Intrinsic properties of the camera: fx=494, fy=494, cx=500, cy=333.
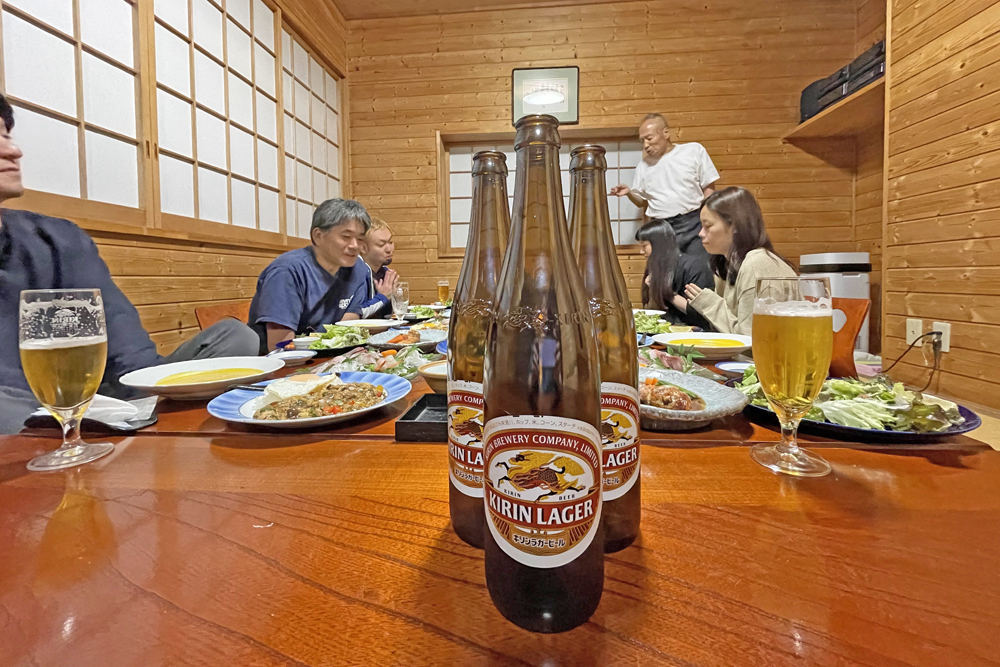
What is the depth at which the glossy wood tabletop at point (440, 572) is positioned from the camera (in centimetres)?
28

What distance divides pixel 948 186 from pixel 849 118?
6.59 feet

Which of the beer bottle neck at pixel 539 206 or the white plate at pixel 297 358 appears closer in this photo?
the beer bottle neck at pixel 539 206

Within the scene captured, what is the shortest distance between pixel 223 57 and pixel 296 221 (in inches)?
50.9

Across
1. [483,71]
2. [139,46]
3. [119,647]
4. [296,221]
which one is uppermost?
[483,71]

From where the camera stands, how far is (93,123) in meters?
2.18

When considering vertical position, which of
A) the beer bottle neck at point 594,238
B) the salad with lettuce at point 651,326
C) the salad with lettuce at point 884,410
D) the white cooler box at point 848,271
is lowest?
the salad with lettuce at point 884,410

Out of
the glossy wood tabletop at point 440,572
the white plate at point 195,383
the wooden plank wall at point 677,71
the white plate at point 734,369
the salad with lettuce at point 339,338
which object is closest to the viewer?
the glossy wood tabletop at point 440,572

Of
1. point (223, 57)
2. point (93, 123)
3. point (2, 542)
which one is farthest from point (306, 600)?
point (223, 57)

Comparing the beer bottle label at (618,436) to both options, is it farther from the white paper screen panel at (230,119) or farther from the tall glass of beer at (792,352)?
the white paper screen panel at (230,119)

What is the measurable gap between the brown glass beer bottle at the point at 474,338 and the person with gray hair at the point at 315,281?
5.70ft

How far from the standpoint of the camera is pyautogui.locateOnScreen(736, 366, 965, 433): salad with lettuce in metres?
0.61

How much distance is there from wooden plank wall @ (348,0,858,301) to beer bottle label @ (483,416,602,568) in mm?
4540

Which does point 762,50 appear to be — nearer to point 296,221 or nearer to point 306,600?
point 296,221

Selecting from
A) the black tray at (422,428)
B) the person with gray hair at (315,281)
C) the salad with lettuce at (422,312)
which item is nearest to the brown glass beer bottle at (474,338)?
the black tray at (422,428)
